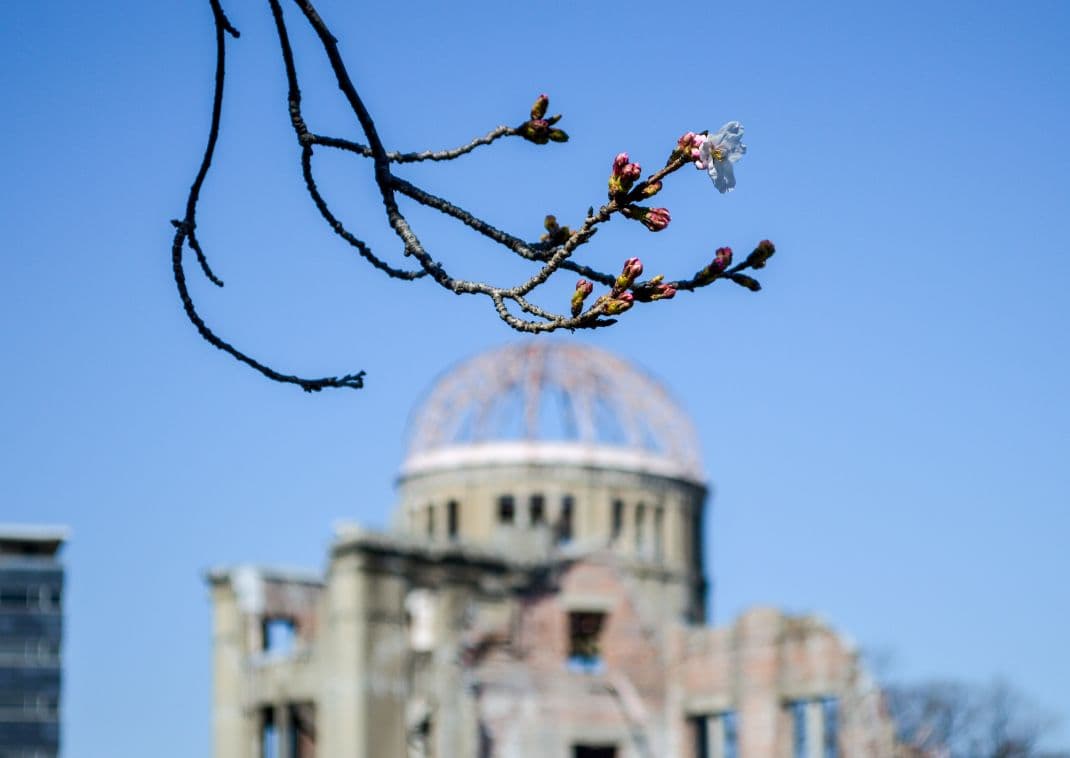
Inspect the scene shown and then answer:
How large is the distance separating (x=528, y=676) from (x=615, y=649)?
246cm

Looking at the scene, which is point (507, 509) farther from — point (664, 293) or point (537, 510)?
point (664, 293)

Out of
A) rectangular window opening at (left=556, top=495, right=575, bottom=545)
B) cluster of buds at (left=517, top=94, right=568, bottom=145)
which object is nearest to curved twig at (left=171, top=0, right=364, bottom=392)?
cluster of buds at (left=517, top=94, right=568, bottom=145)

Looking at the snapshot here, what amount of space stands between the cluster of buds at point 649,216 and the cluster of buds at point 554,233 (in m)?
0.21

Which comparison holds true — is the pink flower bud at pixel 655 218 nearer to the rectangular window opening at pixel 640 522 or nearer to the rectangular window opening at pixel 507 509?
the rectangular window opening at pixel 507 509

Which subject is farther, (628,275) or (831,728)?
(831,728)

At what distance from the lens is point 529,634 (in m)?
41.3

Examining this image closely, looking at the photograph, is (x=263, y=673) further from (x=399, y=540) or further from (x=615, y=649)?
(x=615, y=649)

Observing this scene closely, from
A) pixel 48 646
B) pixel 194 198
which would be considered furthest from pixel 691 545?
pixel 194 198

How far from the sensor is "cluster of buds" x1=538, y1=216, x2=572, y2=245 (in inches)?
165

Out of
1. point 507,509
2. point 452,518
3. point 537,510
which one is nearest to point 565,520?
point 537,510

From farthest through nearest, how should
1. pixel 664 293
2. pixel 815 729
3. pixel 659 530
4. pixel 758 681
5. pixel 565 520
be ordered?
1. pixel 659 530
2. pixel 565 520
3. pixel 758 681
4. pixel 815 729
5. pixel 664 293

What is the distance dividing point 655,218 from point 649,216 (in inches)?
0.5

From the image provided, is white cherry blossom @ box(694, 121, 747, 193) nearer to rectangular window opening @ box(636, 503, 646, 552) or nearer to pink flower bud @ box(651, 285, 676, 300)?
pink flower bud @ box(651, 285, 676, 300)

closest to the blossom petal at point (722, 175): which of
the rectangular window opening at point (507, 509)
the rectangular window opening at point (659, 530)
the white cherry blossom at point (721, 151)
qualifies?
the white cherry blossom at point (721, 151)
